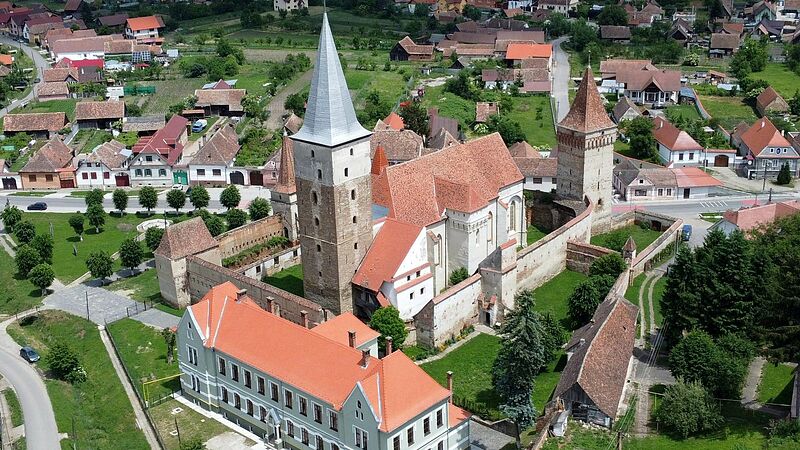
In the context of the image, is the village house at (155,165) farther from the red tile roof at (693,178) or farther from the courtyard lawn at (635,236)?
the red tile roof at (693,178)

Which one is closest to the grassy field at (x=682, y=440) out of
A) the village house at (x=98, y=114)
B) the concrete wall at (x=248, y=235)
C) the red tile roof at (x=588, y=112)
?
the red tile roof at (x=588, y=112)

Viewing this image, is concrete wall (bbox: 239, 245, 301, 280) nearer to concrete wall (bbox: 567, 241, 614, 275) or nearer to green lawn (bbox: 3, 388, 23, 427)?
green lawn (bbox: 3, 388, 23, 427)

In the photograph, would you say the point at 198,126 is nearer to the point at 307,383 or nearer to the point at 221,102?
the point at 221,102

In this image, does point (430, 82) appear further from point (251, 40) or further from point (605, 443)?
point (605, 443)

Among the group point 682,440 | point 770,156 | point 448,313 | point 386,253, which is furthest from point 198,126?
point 682,440

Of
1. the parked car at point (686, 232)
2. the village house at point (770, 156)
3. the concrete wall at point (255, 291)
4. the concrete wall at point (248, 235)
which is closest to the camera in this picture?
the concrete wall at point (255, 291)

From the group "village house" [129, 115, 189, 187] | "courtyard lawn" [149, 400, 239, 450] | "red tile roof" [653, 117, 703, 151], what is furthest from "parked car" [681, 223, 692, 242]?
"village house" [129, 115, 189, 187]
